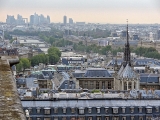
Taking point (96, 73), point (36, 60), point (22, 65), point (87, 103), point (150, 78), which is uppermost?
point (87, 103)

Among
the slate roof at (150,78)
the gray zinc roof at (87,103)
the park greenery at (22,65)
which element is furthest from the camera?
the park greenery at (22,65)

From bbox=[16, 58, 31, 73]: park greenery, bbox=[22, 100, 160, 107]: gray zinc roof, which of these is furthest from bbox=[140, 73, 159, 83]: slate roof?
bbox=[16, 58, 31, 73]: park greenery

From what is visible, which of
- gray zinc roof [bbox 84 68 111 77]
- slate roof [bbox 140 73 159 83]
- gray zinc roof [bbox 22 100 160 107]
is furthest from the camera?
gray zinc roof [bbox 84 68 111 77]

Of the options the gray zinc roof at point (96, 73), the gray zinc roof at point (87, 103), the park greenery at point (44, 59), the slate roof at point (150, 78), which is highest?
the gray zinc roof at point (87, 103)

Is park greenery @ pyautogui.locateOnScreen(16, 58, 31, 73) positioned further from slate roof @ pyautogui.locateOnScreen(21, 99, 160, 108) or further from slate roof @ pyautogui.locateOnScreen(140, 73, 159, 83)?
slate roof @ pyautogui.locateOnScreen(21, 99, 160, 108)

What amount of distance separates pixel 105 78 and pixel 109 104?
18693 millimetres

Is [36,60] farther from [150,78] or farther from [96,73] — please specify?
[150,78]

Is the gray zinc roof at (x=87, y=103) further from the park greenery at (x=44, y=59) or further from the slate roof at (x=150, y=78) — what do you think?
the park greenery at (x=44, y=59)

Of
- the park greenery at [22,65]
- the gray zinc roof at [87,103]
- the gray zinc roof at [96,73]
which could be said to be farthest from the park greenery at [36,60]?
the gray zinc roof at [87,103]

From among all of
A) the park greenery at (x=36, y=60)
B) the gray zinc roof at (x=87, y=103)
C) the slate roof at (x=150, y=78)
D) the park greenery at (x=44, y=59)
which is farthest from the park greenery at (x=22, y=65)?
the gray zinc roof at (x=87, y=103)

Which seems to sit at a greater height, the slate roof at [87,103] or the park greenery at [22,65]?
the slate roof at [87,103]

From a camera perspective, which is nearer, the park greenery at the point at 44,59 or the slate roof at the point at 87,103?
the slate roof at the point at 87,103

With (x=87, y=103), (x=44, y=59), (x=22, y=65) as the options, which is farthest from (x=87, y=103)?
(x=44, y=59)

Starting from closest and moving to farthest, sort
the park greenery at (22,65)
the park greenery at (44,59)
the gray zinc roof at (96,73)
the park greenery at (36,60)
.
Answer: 1. the gray zinc roof at (96,73)
2. the park greenery at (22,65)
3. the park greenery at (36,60)
4. the park greenery at (44,59)
